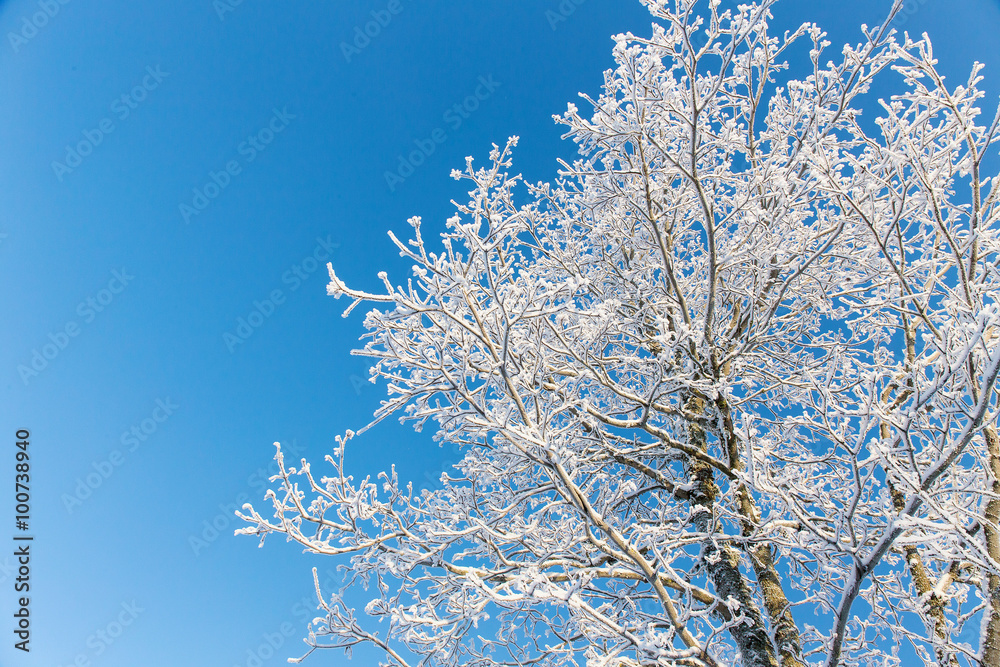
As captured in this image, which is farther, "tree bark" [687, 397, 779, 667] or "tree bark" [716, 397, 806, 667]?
"tree bark" [687, 397, 779, 667]

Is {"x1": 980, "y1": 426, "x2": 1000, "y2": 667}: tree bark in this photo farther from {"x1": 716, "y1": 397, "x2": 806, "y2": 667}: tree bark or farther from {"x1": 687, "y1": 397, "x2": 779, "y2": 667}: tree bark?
{"x1": 687, "y1": 397, "x2": 779, "y2": 667}: tree bark

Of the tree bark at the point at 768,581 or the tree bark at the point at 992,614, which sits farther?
the tree bark at the point at 768,581

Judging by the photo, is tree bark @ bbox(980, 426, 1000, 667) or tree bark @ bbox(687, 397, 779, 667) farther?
tree bark @ bbox(687, 397, 779, 667)

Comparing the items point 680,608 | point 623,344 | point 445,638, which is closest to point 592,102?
point 623,344

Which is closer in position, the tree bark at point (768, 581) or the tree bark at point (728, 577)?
the tree bark at point (768, 581)

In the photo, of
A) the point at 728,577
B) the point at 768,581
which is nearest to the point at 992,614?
the point at 768,581

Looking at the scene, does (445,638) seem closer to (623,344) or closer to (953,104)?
(623,344)

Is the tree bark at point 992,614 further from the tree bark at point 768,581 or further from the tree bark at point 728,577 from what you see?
the tree bark at point 728,577

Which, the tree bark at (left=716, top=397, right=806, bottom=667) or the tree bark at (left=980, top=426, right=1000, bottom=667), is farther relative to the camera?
the tree bark at (left=716, top=397, right=806, bottom=667)

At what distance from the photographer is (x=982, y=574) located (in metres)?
3.10

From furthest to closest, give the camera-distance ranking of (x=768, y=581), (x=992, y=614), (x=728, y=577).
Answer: (x=728, y=577) → (x=768, y=581) → (x=992, y=614)

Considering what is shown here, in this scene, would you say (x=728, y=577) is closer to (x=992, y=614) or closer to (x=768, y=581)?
(x=768, y=581)

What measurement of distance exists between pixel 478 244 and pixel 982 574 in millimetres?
3590

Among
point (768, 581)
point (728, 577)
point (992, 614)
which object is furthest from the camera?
point (728, 577)
